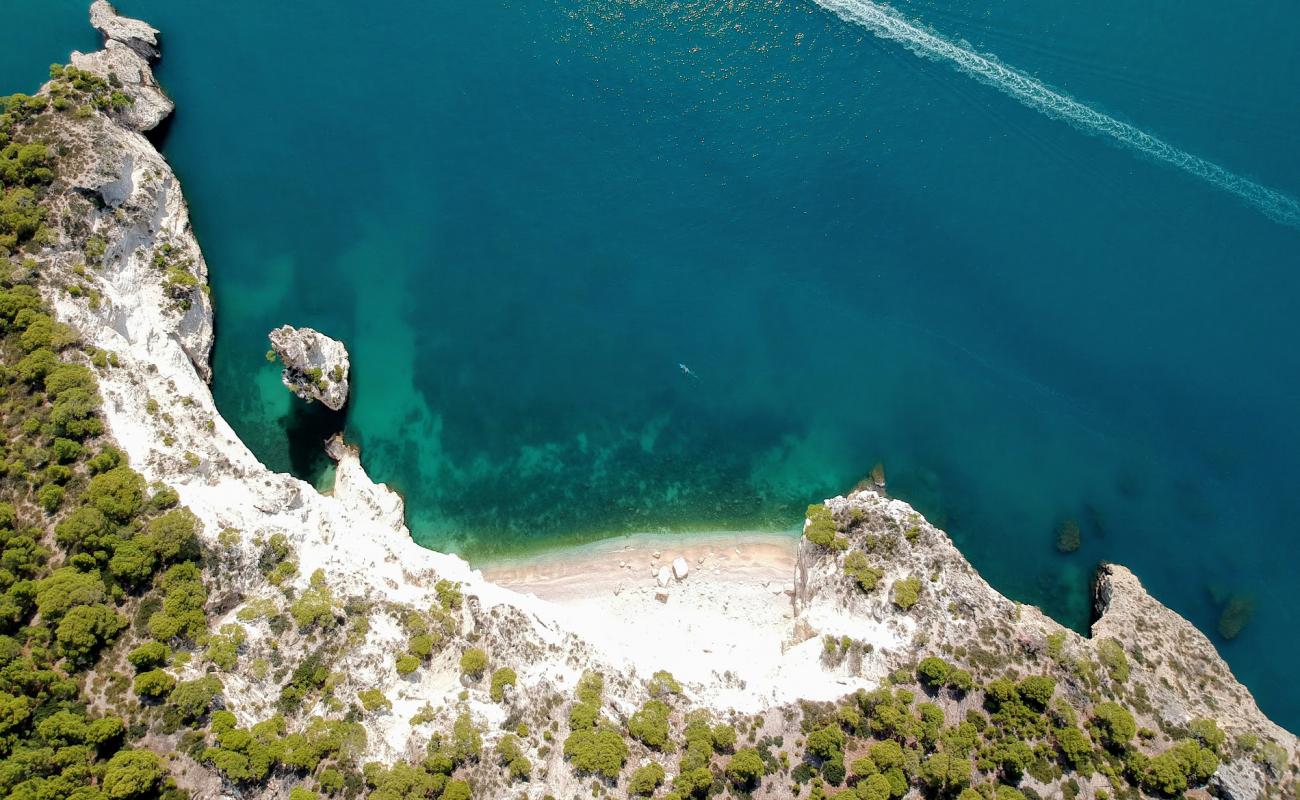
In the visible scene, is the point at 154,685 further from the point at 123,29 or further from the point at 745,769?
the point at 123,29

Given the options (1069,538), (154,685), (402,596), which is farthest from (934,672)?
(154,685)

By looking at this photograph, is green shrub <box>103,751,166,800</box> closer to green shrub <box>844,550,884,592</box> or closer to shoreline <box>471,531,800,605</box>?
shoreline <box>471,531,800,605</box>

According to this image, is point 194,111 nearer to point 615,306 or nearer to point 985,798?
point 615,306

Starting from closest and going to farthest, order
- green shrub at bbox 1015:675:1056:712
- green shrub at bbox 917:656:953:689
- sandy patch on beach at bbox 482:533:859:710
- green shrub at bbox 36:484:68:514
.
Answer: green shrub at bbox 36:484:68:514
green shrub at bbox 1015:675:1056:712
green shrub at bbox 917:656:953:689
sandy patch on beach at bbox 482:533:859:710

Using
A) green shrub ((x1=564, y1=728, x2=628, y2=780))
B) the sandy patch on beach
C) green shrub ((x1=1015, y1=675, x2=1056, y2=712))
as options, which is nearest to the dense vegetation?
green shrub ((x1=564, y1=728, x2=628, y2=780))

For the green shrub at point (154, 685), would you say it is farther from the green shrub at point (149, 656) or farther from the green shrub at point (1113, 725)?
the green shrub at point (1113, 725)

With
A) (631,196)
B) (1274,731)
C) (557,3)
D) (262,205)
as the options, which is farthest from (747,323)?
(1274,731)
